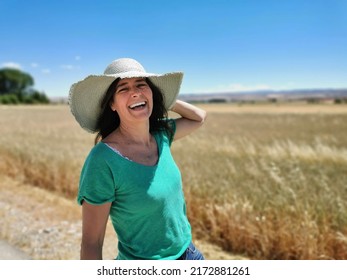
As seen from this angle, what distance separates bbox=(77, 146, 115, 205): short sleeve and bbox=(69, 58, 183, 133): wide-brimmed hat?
35cm

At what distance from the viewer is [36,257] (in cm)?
372

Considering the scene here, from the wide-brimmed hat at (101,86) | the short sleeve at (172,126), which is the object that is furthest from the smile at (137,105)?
the short sleeve at (172,126)

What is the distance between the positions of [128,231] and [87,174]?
32cm

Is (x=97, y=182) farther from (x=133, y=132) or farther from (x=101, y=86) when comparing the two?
(x=101, y=86)

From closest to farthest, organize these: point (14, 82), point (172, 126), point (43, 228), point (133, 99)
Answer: point (133, 99) → point (172, 126) → point (43, 228) → point (14, 82)

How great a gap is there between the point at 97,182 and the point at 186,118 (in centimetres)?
84

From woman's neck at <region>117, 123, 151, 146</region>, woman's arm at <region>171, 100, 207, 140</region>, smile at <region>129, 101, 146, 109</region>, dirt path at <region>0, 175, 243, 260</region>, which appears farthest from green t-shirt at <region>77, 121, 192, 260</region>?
dirt path at <region>0, 175, 243, 260</region>

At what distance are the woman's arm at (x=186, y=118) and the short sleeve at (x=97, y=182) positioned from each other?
670 millimetres

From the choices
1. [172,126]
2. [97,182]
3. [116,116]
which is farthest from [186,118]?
[97,182]

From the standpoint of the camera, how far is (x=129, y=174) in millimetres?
1507

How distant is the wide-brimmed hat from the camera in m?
1.64

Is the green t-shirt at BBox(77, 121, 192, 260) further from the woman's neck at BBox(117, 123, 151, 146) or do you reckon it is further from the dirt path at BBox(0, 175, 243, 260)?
the dirt path at BBox(0, 175, 243, 260)

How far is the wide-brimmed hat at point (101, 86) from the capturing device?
164cm

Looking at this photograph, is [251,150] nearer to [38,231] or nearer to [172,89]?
[38,231]
